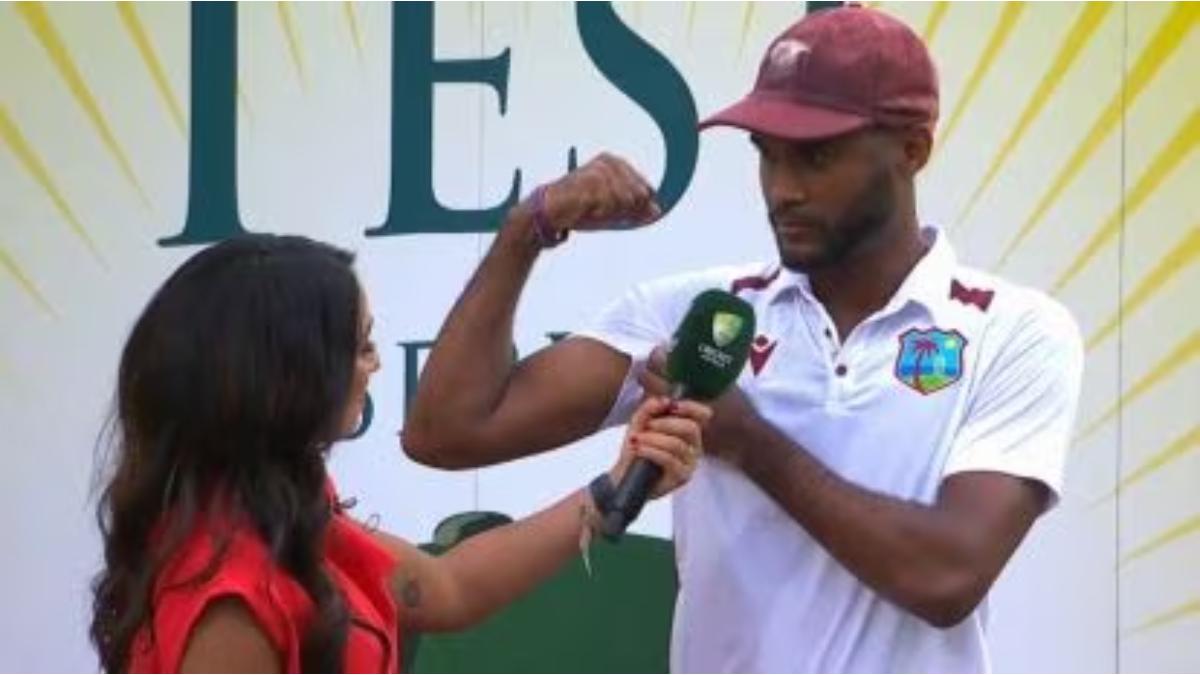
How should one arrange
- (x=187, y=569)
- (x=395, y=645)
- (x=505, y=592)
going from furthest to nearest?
1. (x=505, y=592)
2. (x=395, y=645)
3. (x=187, y=569)

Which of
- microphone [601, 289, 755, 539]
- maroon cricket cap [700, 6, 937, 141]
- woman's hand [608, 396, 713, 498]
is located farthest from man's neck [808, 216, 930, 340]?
woman's hand [608, 396, 713, 498]

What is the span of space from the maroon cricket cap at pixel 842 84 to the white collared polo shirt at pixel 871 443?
19cm

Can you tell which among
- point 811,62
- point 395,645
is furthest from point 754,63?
point 395,645

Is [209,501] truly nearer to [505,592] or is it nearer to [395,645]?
[395,645]

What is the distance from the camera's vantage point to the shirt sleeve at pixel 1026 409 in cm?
222

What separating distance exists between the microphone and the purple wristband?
29cm

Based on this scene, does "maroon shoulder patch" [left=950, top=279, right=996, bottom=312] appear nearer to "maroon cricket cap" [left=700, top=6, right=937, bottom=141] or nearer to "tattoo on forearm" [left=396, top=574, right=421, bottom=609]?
"maroon cricket cap" [left=700, top=6, right=937, bottom=141]

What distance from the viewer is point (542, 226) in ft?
7.84

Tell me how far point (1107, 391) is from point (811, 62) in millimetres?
Answer: 1114

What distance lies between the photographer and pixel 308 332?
6.22 ft

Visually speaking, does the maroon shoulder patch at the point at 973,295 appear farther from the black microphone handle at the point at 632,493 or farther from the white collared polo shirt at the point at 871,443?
the black microphone handle at the point at 632,493

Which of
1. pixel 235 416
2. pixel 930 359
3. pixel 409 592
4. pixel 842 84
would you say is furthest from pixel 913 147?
pixel 235 416

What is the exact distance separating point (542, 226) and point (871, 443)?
441mm

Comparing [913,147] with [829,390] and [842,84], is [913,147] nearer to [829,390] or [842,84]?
[842,84]
